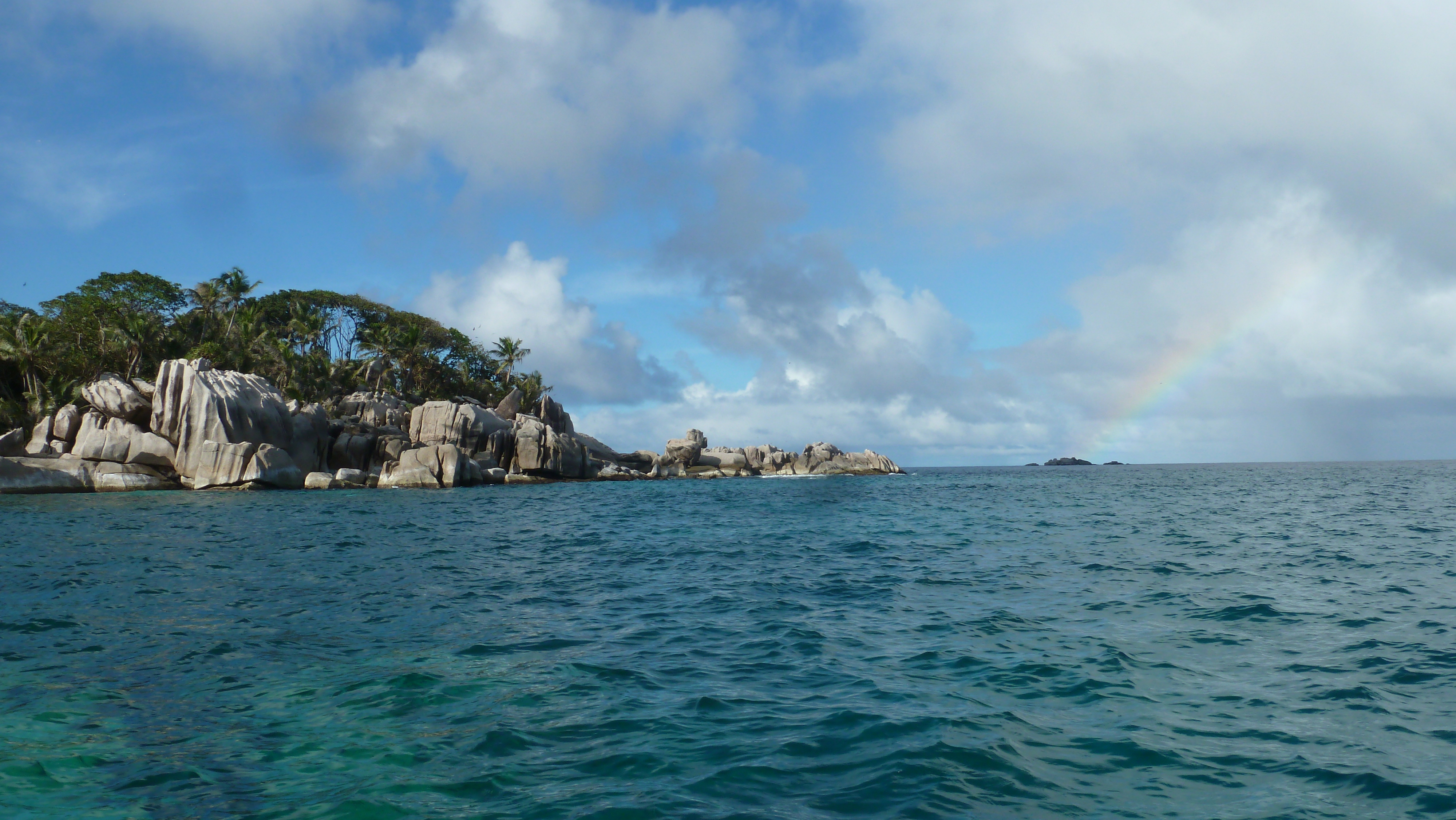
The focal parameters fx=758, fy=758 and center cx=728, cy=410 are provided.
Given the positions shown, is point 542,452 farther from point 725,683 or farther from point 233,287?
point 725,683

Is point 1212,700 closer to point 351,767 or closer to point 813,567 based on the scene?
point 351,767

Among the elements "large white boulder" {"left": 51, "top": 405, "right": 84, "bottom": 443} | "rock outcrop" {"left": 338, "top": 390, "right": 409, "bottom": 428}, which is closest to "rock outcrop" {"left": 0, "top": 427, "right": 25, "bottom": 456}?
"large white boulder" {"left": 51, "top": 405, "right": 84, "bottom": 443}

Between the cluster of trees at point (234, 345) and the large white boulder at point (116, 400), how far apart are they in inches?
278

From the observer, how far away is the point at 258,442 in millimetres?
56188

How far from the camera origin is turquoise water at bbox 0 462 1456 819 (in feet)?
21.4

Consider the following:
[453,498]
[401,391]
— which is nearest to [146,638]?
[453,498]

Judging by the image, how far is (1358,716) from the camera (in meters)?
8.34

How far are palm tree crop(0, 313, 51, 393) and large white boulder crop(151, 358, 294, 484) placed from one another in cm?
1213

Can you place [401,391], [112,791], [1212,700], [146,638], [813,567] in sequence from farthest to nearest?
[401,391] → [813,567] → [146,638] → [1212,700] → [112,791]

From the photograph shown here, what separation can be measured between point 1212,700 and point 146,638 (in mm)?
15223

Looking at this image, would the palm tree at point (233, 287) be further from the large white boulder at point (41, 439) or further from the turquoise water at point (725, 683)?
the turquoise water at point (725, 683)

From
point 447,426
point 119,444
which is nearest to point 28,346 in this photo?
point 119,444

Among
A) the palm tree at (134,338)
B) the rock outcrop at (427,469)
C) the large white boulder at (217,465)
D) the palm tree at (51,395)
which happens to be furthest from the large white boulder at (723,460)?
the palm tree at (51,395)

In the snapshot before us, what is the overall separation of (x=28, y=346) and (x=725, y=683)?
7210 cm
